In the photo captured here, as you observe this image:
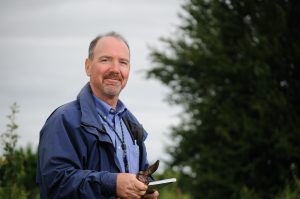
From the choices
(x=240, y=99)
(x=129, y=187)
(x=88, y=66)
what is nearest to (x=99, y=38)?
(x=88, y=66)

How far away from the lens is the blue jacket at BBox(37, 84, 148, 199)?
3.07m

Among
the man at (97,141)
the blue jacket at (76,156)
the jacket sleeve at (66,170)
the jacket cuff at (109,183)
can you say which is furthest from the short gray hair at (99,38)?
the jacket cuff at (109,183)

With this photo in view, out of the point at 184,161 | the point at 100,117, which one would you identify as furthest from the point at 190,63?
the point at 100,117

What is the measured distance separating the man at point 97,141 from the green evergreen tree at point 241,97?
38.6 ft

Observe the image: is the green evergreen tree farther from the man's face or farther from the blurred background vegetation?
the man's face

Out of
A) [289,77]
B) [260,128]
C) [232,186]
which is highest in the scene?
[289,77]

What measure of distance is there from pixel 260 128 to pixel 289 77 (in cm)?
164

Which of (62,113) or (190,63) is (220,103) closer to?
(190,63)

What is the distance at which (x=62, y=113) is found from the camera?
323 cm

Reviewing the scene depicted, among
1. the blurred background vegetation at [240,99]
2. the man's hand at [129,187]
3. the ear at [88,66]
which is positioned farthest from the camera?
the blurred background vegetation at [240,99]

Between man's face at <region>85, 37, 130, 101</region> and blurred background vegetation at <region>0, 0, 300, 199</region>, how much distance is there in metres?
11.5

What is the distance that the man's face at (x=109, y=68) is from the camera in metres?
3.36

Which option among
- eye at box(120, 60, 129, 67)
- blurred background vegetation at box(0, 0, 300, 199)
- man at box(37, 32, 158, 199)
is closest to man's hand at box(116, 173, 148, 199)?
man at box(37, 32, 158, 199)

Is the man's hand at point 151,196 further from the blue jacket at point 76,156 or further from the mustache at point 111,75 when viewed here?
the mustache at point 111,75
